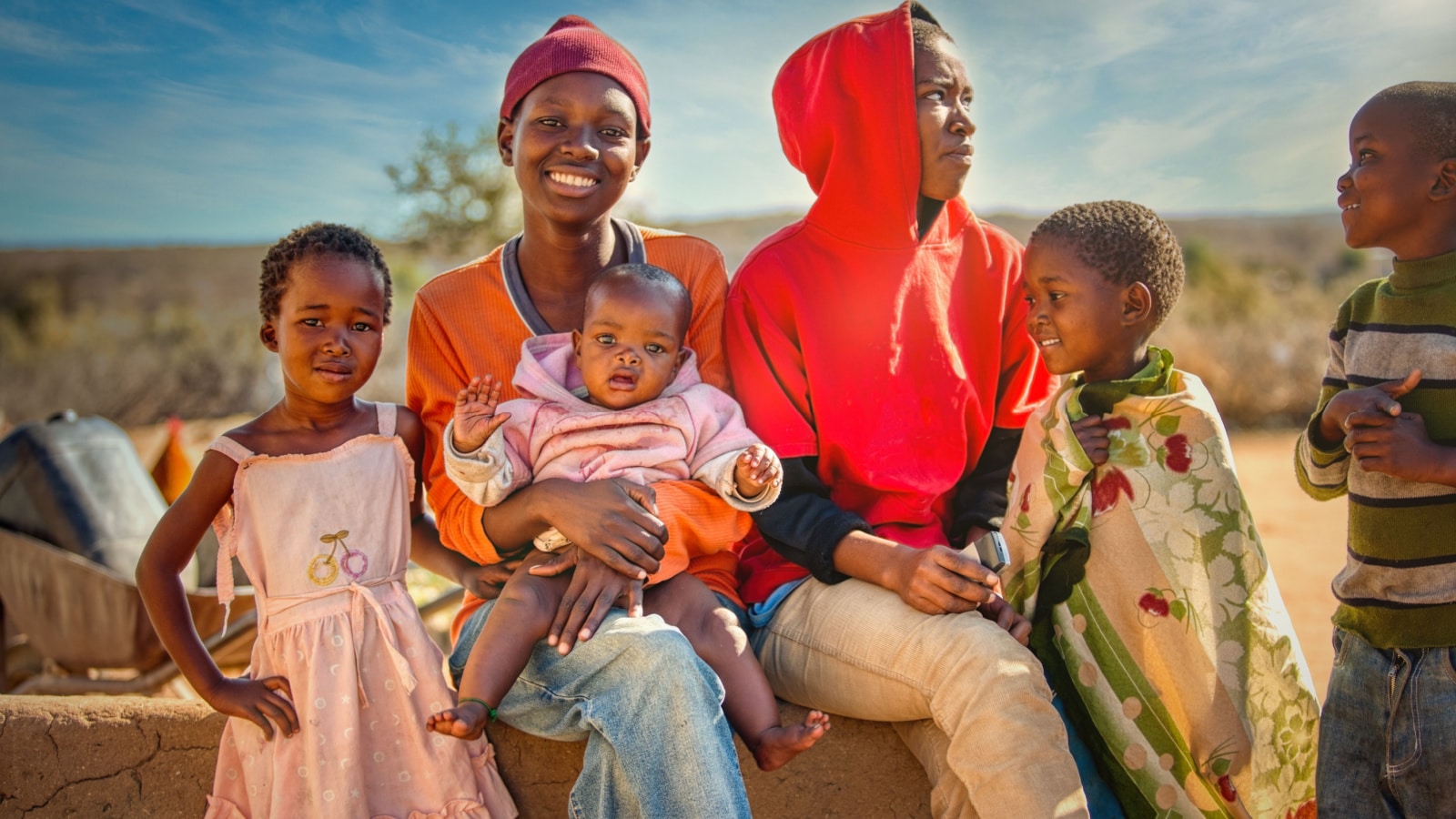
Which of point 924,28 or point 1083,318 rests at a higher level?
point 924,28

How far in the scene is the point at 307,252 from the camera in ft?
8.35

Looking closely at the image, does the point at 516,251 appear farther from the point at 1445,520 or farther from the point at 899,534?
the point at 1445,520

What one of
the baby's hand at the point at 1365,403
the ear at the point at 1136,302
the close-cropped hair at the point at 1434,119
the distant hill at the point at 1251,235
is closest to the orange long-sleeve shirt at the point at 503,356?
the ear at the point at 1136,302

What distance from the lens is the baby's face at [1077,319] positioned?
2.57 m

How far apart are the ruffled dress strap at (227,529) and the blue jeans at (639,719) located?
749 mm

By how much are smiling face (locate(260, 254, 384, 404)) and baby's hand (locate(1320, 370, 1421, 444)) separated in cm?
226

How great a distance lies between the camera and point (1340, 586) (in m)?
2.51

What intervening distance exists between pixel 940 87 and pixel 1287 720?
69.5 inches

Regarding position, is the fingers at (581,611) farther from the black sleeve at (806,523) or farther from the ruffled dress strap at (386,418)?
the ruffled dress strap at (386,418)

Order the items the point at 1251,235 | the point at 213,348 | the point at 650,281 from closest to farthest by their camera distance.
Result: the point at 650,281 → the point at 213,348 → the point at 1251,235

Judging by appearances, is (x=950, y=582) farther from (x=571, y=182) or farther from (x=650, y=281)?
(x=571, y=182)

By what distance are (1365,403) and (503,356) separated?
2.08m

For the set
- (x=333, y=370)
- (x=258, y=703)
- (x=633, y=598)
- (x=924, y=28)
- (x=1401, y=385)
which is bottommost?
(x=258, y=703)

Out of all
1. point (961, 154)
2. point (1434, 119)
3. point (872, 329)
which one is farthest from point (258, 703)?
point (1434, 119)
